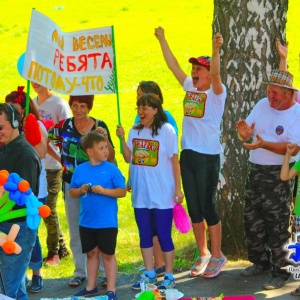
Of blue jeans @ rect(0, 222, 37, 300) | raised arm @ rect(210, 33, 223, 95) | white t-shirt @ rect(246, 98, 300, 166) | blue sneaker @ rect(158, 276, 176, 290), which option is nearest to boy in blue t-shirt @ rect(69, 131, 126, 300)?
blue sneaker @ rect(158, 276, 176, 290)

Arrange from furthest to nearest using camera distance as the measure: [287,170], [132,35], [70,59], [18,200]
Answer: [132,35] → [70,59] → [287,170] → [18,200]

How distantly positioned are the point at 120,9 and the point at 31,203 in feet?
60.2

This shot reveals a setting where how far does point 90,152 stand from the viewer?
7.11 m

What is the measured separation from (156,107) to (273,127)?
40.7 inches

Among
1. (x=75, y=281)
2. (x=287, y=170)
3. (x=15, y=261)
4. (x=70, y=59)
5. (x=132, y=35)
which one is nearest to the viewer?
(x=15, y=261)

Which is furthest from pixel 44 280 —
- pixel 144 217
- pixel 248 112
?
pixel 248 112

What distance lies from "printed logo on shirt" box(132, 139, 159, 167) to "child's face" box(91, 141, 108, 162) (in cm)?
35

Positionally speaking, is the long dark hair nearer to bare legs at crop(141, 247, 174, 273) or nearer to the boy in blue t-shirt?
the boy in blue t-shirt

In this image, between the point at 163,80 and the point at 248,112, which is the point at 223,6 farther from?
the point at 163,80

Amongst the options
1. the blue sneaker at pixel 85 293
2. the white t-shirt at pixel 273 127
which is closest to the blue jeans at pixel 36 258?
the blue sneaker at pixel 85 293

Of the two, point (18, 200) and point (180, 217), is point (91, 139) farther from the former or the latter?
point (18, 200)

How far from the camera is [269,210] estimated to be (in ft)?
23.7

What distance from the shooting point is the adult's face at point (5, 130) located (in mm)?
6184

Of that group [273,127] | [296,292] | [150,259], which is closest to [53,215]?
[150,259]
